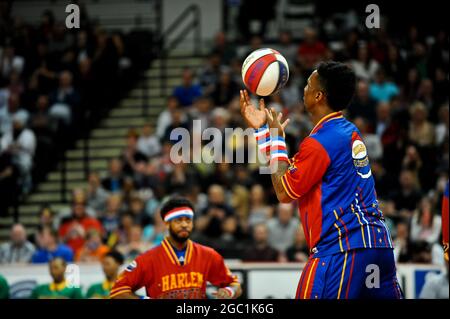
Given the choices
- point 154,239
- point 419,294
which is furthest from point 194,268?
point 154,239

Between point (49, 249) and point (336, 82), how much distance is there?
8.45 metres

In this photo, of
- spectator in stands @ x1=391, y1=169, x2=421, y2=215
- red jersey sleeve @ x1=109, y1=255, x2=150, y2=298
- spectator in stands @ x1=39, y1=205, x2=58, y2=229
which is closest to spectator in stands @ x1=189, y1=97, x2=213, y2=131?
spectator in stands @ x1=39, y1=205, x2=58, y2=229

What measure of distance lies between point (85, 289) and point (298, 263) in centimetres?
260

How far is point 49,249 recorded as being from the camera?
13.7m

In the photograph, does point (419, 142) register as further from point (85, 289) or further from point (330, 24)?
point (85, 289)

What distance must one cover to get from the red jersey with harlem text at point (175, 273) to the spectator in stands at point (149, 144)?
8.23 m

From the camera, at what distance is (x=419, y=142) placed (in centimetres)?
1524

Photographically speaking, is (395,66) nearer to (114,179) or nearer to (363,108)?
(363,108)

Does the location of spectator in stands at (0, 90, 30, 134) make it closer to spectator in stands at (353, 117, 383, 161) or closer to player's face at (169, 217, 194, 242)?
spectator in stands at (353, 117, 383, 161)

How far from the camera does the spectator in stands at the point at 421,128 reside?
15.2 metres

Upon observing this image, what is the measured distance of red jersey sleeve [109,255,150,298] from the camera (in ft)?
26.4

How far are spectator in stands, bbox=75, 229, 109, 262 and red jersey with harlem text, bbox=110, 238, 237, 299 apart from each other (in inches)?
194

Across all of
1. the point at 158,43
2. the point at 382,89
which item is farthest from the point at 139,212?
the point at 158,43

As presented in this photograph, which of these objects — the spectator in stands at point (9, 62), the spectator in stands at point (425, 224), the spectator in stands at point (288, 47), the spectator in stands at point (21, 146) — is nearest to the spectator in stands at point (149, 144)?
the spectator in stands at point (21, 146)
